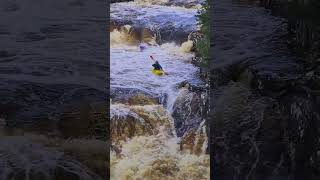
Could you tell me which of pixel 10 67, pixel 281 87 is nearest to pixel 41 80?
pixel 10 67

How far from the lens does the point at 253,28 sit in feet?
11.5

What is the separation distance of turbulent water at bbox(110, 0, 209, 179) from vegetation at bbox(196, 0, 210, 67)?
6 cm

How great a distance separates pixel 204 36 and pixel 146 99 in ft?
1.93

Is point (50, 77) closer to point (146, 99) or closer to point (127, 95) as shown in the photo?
point (127, 95)

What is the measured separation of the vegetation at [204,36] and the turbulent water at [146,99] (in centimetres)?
6

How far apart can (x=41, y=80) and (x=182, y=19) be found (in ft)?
3.49

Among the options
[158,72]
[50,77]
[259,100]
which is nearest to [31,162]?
[50,77]

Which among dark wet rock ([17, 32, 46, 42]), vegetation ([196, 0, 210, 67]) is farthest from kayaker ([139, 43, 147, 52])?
dark wet rock ([17, 32, 46, 42])

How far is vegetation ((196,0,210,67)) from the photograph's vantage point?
343cm

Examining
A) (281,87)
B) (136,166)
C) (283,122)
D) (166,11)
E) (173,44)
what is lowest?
(136,166)

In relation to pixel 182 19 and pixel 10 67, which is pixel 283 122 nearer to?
pixel 182 19

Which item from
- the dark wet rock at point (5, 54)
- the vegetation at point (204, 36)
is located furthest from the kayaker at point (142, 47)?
the dark wet rock at point (5, 54)

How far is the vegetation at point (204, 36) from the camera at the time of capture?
3434 mm

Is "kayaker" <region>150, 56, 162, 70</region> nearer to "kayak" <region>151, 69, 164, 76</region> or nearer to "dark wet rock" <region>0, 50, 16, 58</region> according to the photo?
"kayak" <region>151, 69, 164, 76</region>
